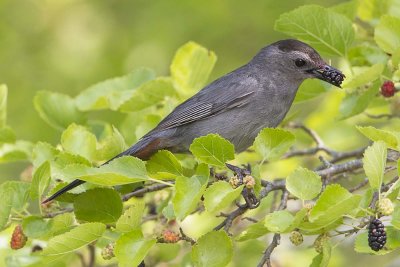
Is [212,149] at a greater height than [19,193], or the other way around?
[212,149]

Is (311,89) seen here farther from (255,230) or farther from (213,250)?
(213,250)

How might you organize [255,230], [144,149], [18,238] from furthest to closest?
[144,149] < [18,238] < [255,230]

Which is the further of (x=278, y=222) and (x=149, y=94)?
(x=149, y=94)

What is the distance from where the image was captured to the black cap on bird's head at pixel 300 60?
516 centimetres

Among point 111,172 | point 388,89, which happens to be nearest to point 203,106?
point 388,89

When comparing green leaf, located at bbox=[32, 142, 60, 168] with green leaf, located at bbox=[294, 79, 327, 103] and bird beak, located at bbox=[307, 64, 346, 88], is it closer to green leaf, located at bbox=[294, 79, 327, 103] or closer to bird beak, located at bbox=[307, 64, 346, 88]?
green leaf, located at bbox=[294, 79, 327, 103]

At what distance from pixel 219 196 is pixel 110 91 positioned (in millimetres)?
1911

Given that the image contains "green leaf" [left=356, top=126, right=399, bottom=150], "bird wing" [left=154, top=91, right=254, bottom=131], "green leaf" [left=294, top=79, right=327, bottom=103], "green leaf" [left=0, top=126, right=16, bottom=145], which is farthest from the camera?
Answer: "bird wing" [left=154, top=91, right=254, bottom=131]

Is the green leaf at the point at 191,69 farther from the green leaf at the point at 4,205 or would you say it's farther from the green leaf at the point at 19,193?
the green leaf at the point at 4,205

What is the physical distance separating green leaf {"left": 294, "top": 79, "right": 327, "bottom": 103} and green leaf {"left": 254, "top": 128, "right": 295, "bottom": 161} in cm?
112

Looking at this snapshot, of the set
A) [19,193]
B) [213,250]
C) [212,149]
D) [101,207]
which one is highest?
[212,149]

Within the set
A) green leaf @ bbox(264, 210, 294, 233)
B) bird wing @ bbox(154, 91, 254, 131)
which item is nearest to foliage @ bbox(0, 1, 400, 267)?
green leaf @ bbox(264, 210, 294, 233)

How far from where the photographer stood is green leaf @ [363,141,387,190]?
3234mm

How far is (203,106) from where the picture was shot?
5281 millimetres
